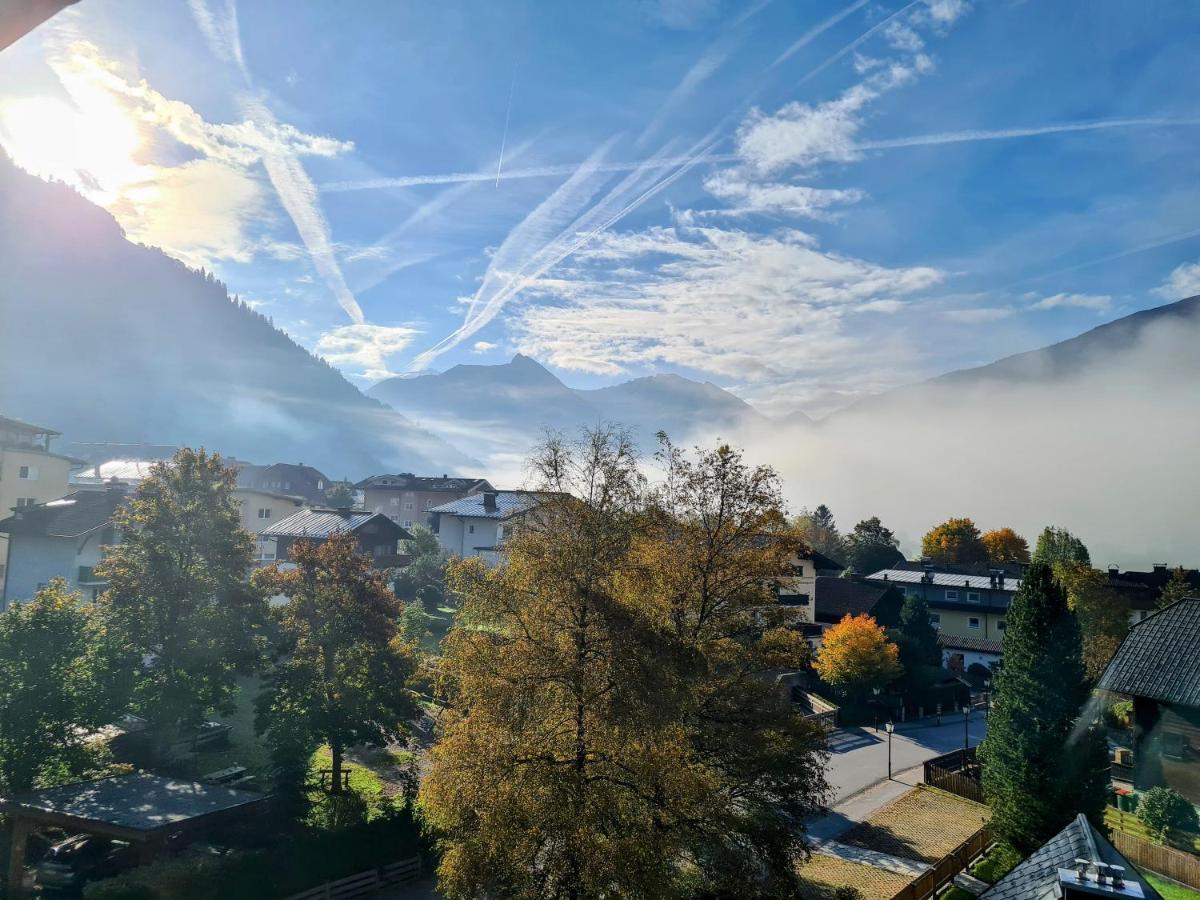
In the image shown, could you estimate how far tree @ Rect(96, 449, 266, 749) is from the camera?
2519 cm

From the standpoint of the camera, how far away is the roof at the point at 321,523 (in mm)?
55812

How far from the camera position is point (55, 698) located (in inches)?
882

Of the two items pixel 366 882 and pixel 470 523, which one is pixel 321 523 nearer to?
pixel 470 523

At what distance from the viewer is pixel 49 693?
2234cm

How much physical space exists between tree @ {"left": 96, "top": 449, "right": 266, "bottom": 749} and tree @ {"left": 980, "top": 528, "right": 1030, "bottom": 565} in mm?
103225

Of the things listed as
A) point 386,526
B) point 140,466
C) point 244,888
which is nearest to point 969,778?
point 244,888

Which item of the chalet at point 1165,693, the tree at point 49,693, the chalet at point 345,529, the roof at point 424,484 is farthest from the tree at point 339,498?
the chalet at point 1165,693

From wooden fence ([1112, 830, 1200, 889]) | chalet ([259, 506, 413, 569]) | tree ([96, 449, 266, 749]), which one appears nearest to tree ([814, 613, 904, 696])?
wooden fence ([1112, 830, 1200, 889])

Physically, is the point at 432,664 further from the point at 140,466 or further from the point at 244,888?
the point at 140,466

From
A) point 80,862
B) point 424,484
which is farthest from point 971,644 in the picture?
A: point 424,484

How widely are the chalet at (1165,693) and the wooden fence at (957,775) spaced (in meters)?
5.94

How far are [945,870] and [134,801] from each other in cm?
2451

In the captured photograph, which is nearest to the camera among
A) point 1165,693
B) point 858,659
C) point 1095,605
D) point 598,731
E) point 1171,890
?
point 598,731

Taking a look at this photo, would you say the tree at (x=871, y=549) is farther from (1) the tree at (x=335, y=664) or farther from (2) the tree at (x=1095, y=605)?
(1) the tree at (x=335, y=664)
